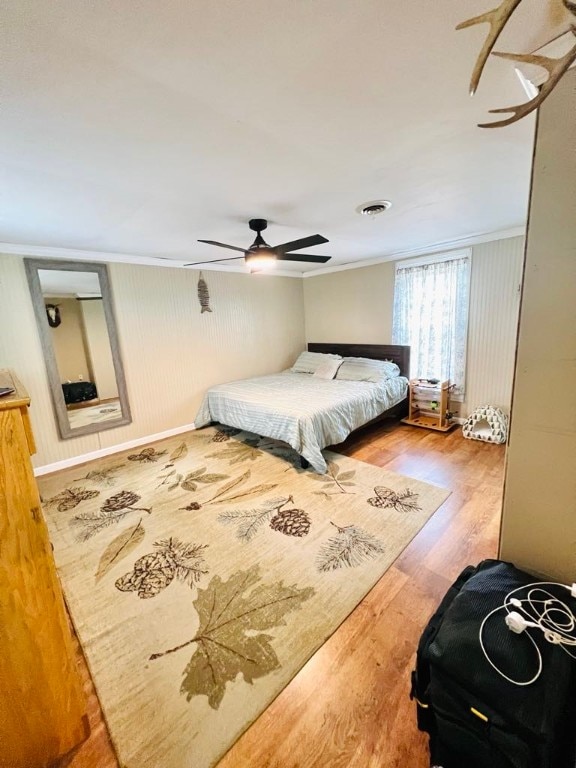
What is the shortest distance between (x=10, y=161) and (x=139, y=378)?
8.46ft

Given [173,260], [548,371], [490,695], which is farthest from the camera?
[173,260]

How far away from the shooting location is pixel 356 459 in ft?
10.5

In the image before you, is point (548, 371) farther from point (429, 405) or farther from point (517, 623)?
point (429, 405)

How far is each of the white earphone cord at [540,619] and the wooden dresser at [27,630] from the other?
1.41 meters

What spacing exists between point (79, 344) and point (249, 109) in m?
3.09

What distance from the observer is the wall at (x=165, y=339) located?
3.04m

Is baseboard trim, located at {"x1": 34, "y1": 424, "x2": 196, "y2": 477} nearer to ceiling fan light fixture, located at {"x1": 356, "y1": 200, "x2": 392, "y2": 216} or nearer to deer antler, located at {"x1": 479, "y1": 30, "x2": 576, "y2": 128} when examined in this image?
ceiling fan light fixture, located at {"x1": 356, "y1": 200, "x2": 392, "y2": 216}

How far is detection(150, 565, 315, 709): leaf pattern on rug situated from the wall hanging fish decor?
3409 mm

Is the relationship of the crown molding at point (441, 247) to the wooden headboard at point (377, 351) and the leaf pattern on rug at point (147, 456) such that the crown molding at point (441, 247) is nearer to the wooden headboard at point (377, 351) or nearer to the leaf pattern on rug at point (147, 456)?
the wooden headboard at point (377, 351)

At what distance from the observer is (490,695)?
0.85 meters

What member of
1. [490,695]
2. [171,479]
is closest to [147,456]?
[171,479]

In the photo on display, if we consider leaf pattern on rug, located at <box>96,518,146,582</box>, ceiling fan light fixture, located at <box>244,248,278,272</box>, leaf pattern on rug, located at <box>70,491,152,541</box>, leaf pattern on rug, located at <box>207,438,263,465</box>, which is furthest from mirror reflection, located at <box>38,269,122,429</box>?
ceiling fan light fixture, located at <box>244,248,278,272</box>

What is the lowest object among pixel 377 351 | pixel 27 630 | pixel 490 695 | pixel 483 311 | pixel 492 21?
pixel 490 695

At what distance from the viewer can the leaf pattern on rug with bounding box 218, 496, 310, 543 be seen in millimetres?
2156
